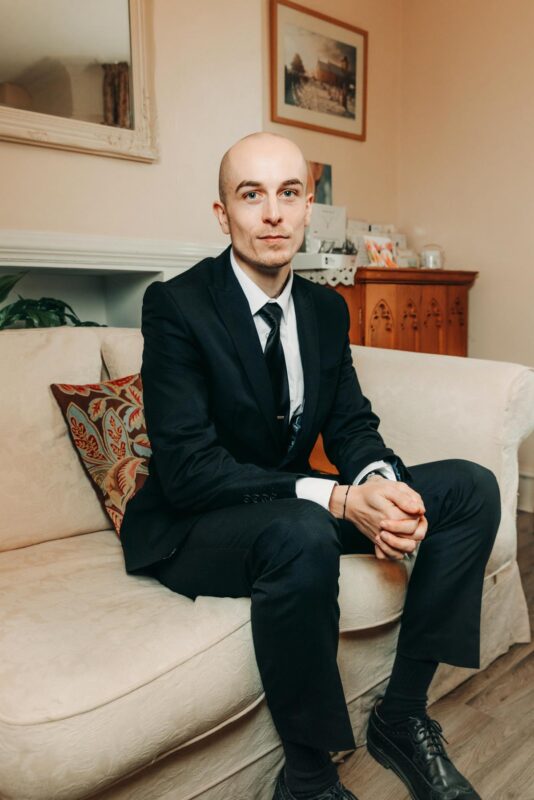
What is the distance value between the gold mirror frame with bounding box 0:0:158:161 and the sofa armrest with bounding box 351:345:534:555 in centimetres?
112

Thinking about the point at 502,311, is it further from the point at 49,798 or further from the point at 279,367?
the point at 49,798

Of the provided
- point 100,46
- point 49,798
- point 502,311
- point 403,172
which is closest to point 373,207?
point 403,172

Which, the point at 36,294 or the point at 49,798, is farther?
the point at 36,294

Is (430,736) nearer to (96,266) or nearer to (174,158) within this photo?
(96,266)

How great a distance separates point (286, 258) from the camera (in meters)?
1.34

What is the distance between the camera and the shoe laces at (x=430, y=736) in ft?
4.06

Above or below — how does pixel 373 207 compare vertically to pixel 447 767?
above

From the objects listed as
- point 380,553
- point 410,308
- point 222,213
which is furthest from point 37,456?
point 410,308

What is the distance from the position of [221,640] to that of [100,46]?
6.41 feet

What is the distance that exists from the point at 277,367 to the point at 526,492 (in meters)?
2.08

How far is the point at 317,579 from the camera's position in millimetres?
1034

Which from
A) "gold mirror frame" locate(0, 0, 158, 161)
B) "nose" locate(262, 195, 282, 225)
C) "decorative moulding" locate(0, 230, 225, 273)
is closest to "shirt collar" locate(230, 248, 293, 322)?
"nose" locate(262, 195, 282, 225)

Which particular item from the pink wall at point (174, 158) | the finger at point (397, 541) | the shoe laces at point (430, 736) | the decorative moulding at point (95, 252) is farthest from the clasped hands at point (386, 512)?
the pink wall at point (174, 158)

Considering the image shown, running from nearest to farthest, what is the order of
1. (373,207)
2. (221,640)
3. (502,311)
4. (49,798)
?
(49,798) → (221,640) → (502,311) → (373,207)
